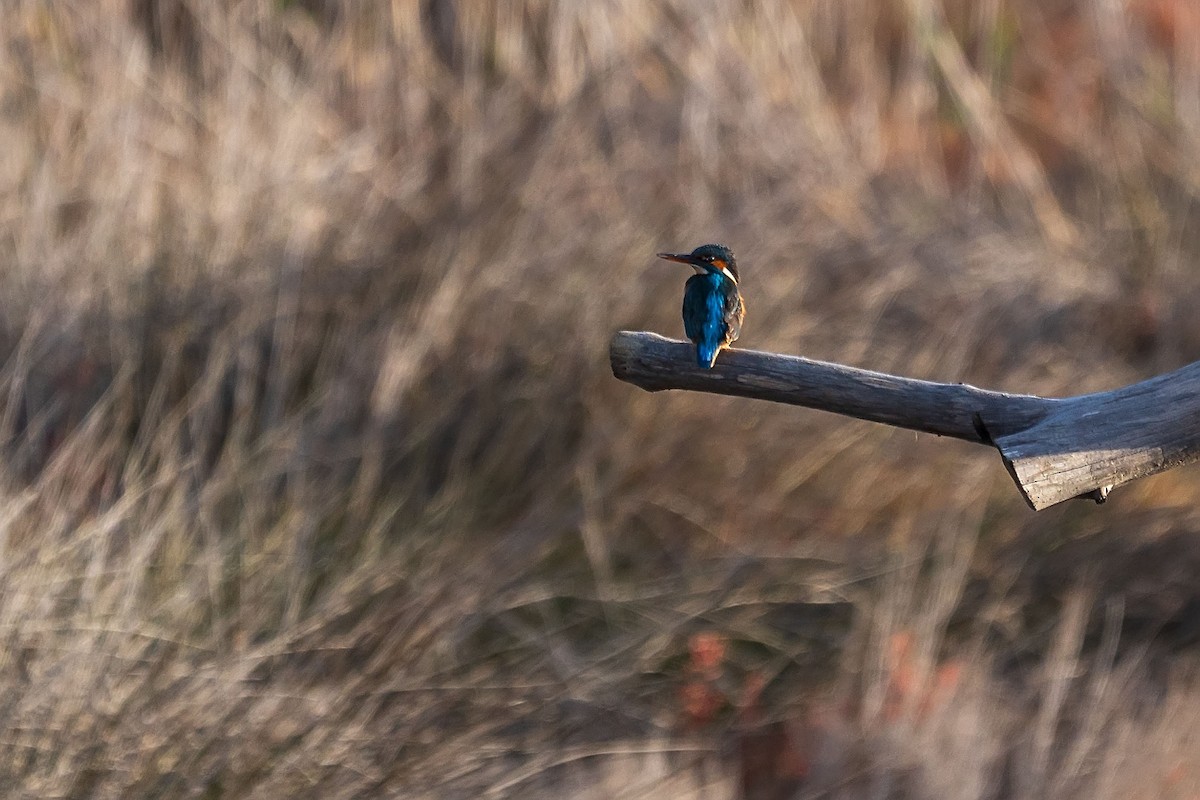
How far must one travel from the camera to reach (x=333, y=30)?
4.95 metres

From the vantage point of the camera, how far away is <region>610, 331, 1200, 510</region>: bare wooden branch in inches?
69.2

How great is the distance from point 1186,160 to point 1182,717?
2.65 meters

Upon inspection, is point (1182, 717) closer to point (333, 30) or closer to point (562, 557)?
point (562, 557)

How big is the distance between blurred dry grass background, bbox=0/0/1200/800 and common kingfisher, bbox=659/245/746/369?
0.88 m

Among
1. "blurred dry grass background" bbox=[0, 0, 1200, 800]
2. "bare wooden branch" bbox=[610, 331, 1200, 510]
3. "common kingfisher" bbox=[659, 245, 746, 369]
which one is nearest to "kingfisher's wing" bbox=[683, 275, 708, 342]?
"common kingfisher" bbox=[659, 245, 746, 369]

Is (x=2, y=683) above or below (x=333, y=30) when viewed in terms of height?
below

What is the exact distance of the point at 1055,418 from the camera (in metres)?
1.77

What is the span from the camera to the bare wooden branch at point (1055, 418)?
1759 mm

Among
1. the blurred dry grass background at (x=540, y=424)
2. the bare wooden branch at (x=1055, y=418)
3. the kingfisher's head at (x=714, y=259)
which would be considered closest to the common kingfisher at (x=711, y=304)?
the kingfisher's head at (x=714, y=259)

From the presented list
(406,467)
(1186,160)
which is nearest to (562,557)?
(406,467)

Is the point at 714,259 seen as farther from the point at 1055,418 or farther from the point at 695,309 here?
the point at 1055,418

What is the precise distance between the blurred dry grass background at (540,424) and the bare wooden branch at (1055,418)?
112cm

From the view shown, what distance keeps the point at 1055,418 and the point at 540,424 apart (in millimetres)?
2152

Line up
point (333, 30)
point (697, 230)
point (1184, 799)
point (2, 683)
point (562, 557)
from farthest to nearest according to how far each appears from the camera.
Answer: point (333, 30)
point (697, 230)
point (562, 557)
point (1184, 799)
point (2, 683)
